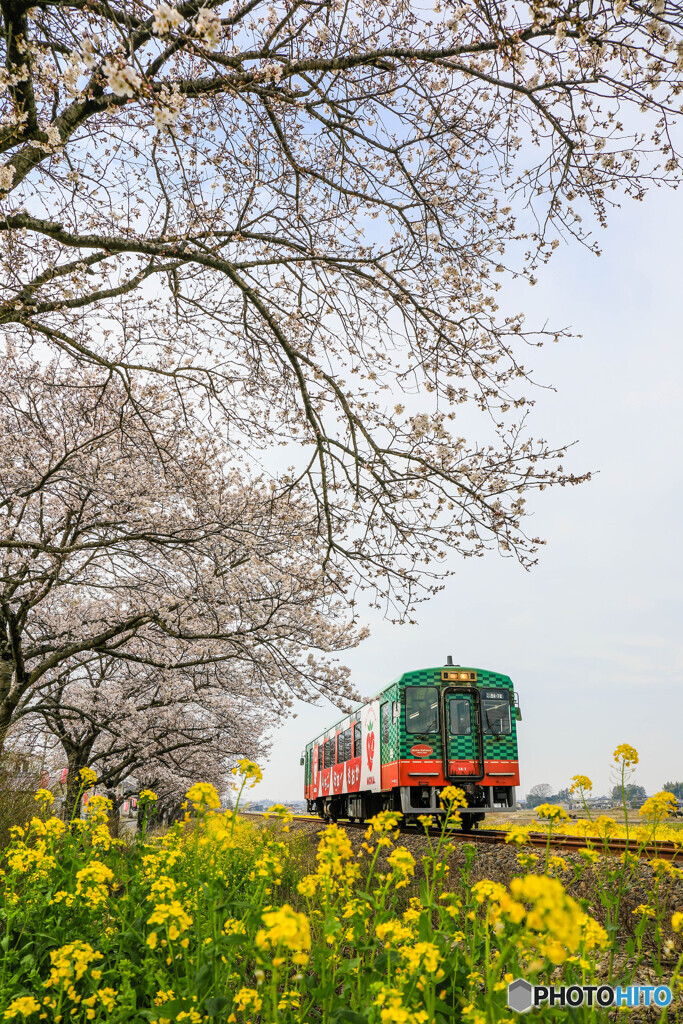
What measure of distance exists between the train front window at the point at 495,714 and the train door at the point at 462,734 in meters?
0.16

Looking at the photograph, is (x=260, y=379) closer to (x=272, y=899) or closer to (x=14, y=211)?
(x=14, y=211)

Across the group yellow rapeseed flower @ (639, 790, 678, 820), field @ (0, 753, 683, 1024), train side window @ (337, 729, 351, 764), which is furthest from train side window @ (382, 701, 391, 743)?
yellow rapeseed flower @ (639, 790, 678, 820)

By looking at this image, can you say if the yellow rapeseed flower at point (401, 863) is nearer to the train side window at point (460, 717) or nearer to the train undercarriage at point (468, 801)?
the train undercarriage at point (468, 801)

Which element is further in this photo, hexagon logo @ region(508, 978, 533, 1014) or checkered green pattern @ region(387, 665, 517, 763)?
checkered green pattern @ region(387, 665, 517, 763)

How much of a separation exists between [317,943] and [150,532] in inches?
264

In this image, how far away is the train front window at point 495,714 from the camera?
1279cm

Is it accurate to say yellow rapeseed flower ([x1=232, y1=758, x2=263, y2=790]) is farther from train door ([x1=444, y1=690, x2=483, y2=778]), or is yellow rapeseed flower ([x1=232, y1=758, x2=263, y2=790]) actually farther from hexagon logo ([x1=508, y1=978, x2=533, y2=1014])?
train door ([x1=444, y1=690, x2=483, y2=778])

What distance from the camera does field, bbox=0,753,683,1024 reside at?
Result: 6.47 ft

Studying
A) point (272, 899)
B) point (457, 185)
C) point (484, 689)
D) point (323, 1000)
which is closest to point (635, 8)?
point (457, 185)

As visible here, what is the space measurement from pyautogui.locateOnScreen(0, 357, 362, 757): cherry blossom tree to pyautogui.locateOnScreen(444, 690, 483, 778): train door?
279 centimetres

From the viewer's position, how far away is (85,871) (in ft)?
10.9

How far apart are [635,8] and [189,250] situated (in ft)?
12.8

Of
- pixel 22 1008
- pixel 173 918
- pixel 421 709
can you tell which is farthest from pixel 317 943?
pixel 421 709

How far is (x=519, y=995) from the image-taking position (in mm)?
2480
